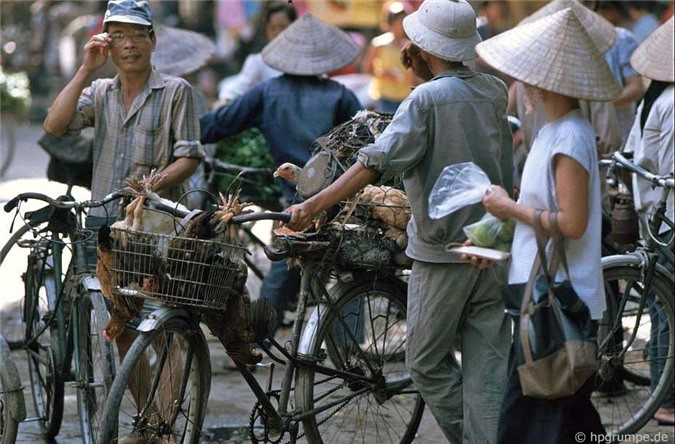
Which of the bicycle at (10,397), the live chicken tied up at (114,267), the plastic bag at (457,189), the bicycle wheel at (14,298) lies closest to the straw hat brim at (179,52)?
the bicycle wheel at (14,298)

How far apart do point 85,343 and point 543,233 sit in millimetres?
2342

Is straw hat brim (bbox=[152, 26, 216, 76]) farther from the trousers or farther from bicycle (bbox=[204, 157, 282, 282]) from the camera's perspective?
the trousers

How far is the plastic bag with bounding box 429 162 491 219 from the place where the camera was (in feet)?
14.1

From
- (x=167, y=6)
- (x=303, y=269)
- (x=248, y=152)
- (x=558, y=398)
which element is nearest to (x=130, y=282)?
(x=303, y=269)

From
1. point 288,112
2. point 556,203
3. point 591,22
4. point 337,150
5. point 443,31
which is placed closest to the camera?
point 556,203

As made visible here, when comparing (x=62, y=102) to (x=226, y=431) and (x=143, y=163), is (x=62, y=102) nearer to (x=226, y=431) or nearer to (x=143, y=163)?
(x=143, y=163)

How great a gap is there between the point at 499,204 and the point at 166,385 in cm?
169

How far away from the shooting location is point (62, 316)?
5.85 metres

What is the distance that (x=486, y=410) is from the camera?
5031 millimetres

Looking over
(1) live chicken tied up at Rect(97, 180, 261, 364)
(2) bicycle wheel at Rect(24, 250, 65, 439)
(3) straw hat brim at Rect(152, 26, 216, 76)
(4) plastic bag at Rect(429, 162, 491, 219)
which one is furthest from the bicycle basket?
(3) straw hat brim at Rect(152, 26, 216, 76)

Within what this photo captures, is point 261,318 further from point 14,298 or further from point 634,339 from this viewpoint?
point 14,298

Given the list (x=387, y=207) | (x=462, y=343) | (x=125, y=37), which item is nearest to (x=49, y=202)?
(x=125, y=37)

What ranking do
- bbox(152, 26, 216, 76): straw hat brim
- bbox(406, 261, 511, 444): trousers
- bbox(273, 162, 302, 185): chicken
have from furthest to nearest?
bbox(152, 26, 216, 76): straw hat brim
bbox(273, 162, 302, 185): chicken
bbox(406, 261, 511, 444): trousers

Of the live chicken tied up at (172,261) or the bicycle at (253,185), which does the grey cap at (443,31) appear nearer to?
the live chicken tied up at (172,261)
